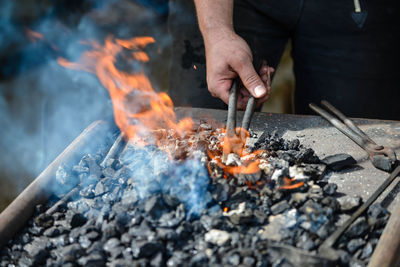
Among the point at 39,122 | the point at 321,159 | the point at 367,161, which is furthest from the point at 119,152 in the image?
the point at 39,122

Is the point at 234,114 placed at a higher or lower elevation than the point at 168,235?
higher

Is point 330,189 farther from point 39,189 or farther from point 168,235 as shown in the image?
point 39,189

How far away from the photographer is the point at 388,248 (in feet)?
4.21

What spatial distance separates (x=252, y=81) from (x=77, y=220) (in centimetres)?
114

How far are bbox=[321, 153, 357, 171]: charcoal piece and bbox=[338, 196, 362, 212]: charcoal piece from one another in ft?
0.80

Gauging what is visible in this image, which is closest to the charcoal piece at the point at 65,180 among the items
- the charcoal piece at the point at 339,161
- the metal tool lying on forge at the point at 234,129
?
the metal tool lying on forge at the point at 234,129

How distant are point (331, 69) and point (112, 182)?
1944 millimetres

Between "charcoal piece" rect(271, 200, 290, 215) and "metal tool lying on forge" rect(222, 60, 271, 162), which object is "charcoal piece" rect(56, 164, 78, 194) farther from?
"charcoal piece" rect(271, 200, 290, 215)

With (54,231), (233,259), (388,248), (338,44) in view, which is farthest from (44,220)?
(338,44)

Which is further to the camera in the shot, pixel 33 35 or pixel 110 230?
pixel 33 35

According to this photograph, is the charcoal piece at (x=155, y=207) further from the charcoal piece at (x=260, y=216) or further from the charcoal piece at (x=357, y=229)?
the charcoal piece at (x=357, y=229)

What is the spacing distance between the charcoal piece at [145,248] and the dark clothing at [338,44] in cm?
192

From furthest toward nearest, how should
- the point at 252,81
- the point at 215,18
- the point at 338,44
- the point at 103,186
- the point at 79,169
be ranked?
the point at 338,44, the point at 215,18, the point at 252,81, the point at 79,169, the point at 103,186

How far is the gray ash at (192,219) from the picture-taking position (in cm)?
136
